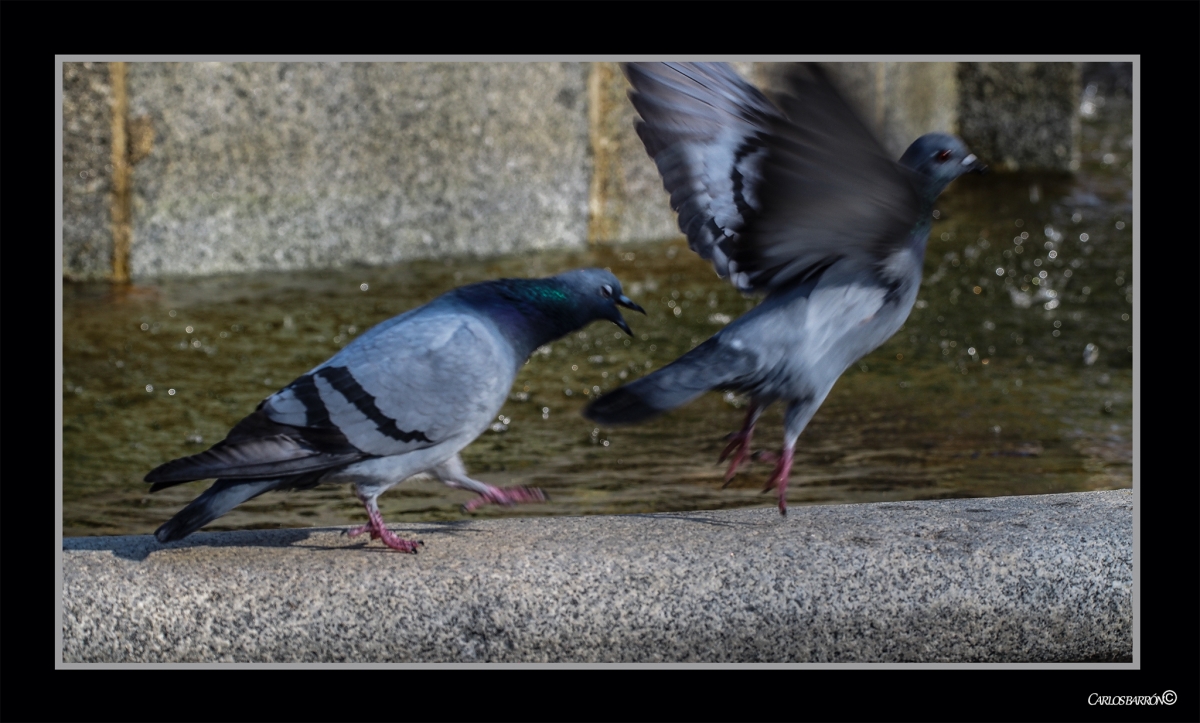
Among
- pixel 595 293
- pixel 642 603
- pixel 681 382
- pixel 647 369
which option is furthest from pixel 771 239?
pixel 647 369

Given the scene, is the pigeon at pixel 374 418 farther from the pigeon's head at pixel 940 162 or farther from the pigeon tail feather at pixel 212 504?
the pigeon's head at pixel 940 162

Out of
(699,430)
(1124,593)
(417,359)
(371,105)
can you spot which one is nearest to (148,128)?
(371,105)

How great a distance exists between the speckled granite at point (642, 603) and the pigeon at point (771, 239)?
1.20 feet

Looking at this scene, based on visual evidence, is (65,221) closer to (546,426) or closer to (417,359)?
(546,426)

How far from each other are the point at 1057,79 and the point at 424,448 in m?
9.10

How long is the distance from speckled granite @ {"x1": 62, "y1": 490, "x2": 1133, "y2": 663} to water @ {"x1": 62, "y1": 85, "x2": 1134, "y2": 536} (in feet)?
4.14

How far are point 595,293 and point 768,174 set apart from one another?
2.16 ft

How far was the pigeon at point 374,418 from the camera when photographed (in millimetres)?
3270

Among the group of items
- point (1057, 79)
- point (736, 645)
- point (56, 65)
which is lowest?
point (736, 645)

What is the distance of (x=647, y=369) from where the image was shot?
646 centimetres

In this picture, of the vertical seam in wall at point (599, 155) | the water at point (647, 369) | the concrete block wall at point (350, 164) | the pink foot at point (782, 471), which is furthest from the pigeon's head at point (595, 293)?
the vertical seam in wall at point (599, 155)

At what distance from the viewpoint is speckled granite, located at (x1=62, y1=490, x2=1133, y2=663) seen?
3.15 metres

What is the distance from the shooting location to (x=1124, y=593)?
127 inches

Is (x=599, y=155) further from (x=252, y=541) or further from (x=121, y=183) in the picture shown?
(x=252, y=541)
